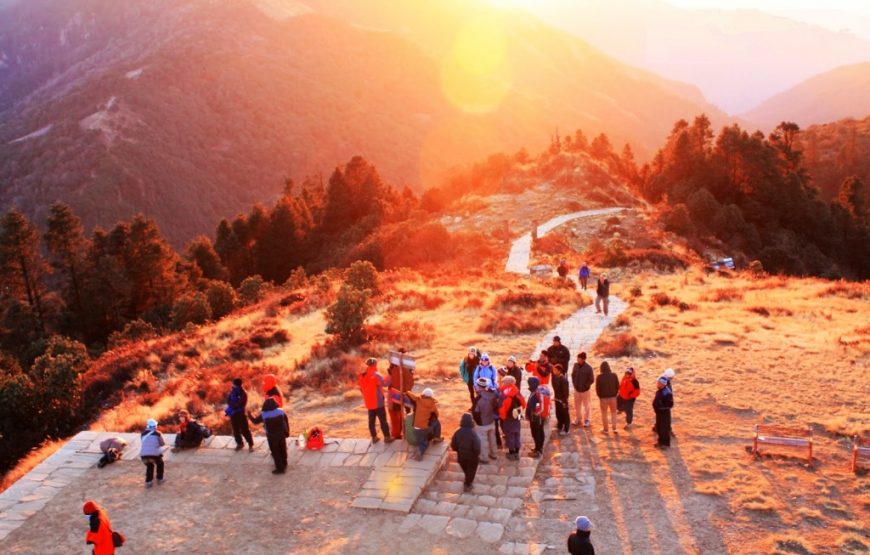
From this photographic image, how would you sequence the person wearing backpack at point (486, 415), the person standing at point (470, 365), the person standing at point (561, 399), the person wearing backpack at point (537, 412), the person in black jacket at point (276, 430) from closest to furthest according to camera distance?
1. the person wearing backpack at point (486, 415)
2. the person in black jacket at point (276, 430)
3. the person wearing backpack at point (537, 412)
4. the person standing at point (561, 399)
5. the person standing at point (470, 365)

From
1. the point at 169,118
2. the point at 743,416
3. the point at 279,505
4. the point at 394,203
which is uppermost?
the point at 169,118

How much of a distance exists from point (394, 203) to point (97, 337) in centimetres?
3193

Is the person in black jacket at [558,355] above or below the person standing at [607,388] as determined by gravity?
above

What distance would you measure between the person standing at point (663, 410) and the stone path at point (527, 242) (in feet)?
77.1

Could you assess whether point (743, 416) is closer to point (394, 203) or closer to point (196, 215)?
point (394, 203)

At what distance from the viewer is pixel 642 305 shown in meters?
24.5

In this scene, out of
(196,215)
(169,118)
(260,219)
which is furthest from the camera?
(169,118)

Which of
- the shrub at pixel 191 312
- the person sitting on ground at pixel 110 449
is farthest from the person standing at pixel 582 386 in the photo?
the shrub at pixel 191 312

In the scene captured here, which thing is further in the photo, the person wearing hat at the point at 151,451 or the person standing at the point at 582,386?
the person standing at the point at 582,386

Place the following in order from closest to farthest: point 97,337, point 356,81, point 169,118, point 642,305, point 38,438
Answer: point 38,438
point 642,305
point 97,337
point 169,118
point 356,81

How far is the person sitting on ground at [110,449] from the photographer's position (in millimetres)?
13387

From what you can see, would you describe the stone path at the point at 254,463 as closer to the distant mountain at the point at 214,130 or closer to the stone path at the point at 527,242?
the stone path at the point at 527,242

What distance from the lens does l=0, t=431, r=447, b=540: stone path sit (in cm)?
1116

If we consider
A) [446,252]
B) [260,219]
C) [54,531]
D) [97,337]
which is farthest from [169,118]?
[54,531]
